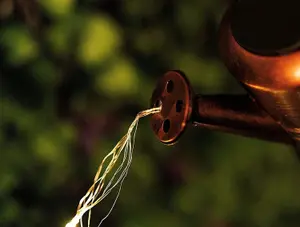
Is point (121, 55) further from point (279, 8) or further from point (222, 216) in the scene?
point (279, 8)

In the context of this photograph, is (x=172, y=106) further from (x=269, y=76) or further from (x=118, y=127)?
(x=118, y=127)

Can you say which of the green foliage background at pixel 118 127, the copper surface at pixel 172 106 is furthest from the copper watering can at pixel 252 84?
the green foliage background at pixel 118 127

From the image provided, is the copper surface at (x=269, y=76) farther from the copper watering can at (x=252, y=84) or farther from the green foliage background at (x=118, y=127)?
the green foliage background at (x=118, y=127)

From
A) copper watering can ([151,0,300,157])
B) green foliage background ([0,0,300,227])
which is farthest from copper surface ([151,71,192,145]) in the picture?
green foliage background ([0,0,300,227])

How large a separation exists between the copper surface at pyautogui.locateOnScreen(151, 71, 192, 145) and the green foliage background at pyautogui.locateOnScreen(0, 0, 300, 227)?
8.7 inches

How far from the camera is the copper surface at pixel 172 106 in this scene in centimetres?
44

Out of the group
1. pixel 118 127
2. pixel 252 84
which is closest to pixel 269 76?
pixel 252 84

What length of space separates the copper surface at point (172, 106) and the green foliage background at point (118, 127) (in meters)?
0.22

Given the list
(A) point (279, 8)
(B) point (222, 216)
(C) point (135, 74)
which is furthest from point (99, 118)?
(A) point (279, 8)

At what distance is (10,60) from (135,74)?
0.47ft

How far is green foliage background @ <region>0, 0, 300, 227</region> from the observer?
0.68 meters

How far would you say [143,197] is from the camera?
70 cm

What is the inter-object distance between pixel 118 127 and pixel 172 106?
262mm

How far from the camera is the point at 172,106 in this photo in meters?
0.46
